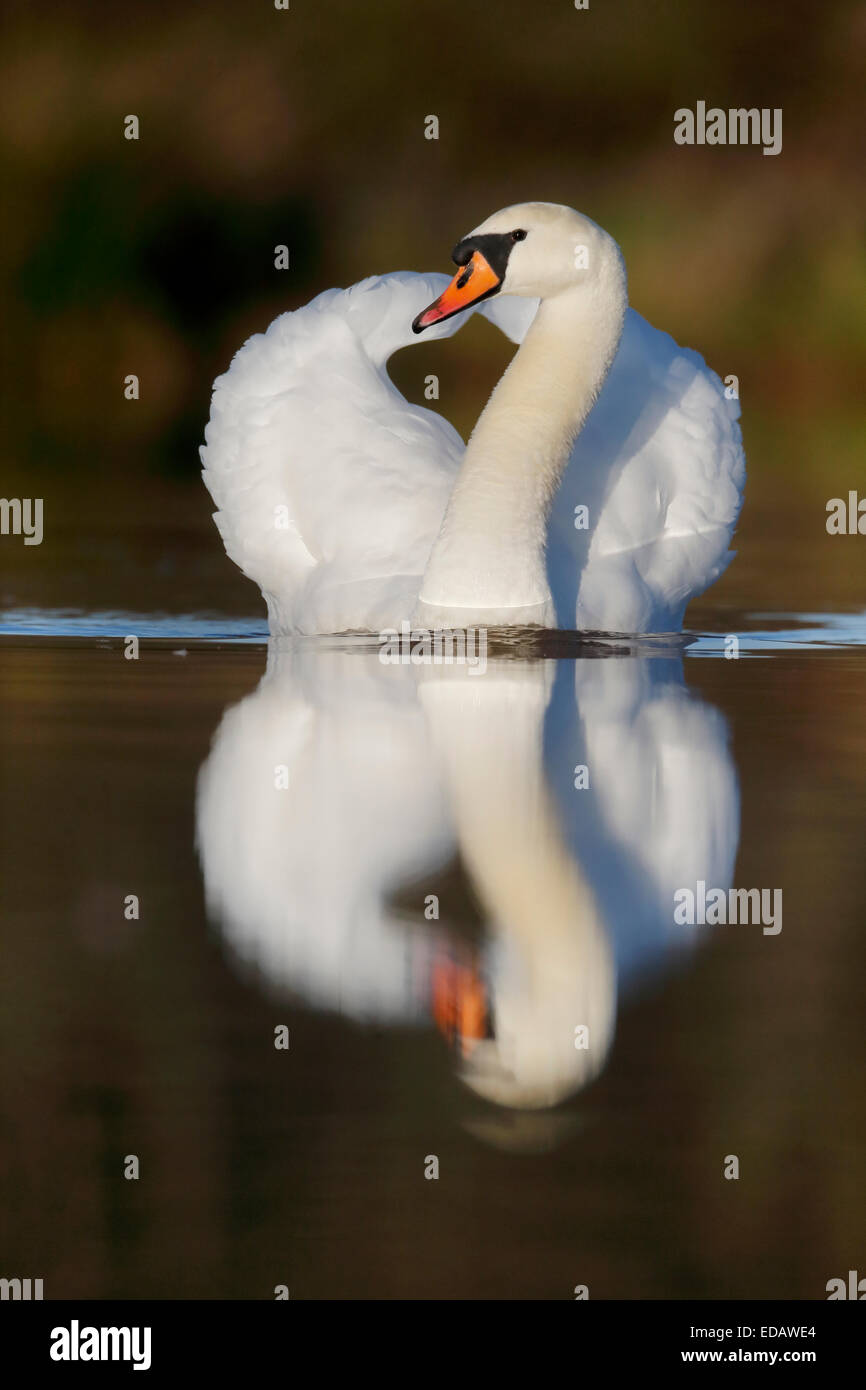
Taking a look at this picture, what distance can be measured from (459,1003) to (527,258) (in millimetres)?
4580

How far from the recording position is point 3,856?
4.12 meters

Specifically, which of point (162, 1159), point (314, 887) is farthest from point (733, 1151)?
point (314, 887)

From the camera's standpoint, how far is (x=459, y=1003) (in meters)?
3.24

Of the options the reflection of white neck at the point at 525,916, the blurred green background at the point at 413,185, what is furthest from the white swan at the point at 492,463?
the blurred green background at the point at 413,185

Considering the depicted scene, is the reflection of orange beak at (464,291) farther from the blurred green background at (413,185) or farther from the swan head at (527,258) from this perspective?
the blurred green background at (413,185)

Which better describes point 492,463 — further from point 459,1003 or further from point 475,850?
point 459,1003

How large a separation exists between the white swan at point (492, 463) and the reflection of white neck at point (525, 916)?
60.1 inches

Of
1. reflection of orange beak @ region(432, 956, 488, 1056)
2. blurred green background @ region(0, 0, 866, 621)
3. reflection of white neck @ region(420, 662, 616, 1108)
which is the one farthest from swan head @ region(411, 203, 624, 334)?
blurred green background @ region(0, 0, 866, 621)

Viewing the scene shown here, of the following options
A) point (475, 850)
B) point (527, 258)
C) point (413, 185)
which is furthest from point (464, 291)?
point (413, 185)

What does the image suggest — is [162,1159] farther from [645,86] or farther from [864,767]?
[645,86]

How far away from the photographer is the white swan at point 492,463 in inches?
281

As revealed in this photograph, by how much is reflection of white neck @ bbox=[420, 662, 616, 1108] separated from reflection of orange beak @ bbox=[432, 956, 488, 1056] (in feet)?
0.08

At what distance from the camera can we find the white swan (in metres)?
7.14

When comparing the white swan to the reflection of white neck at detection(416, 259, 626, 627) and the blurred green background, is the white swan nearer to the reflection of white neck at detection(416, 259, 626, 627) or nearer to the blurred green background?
the reflection of white neck at detection(416, 259, 626, 627)
